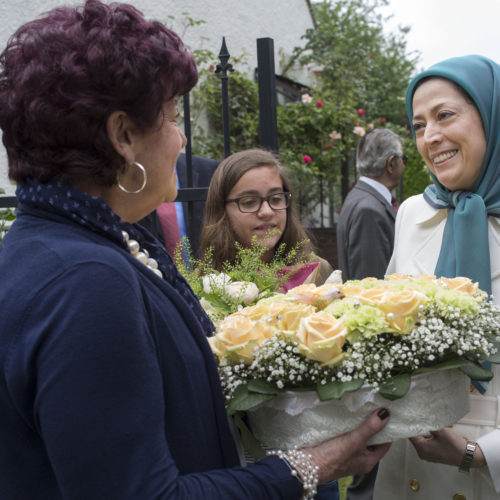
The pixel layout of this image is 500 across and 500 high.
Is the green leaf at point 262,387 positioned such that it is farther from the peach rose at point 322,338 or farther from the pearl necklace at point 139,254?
the pearl necklace at point 139,254

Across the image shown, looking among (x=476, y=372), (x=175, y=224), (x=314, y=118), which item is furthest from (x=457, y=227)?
Answer: (x=314, y=118)

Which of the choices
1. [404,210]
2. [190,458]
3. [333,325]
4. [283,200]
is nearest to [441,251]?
[404,210]

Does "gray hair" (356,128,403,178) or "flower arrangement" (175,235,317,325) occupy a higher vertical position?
"gray hair" (356,128,403,178)

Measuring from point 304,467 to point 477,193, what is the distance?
1.43 m

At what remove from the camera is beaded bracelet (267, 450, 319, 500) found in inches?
46.1

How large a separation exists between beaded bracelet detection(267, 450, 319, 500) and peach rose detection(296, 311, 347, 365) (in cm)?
22

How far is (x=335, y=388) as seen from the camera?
1190 mm

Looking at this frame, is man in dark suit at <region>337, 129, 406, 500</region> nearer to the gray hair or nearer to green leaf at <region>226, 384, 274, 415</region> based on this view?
the gray hair

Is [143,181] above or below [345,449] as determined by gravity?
above

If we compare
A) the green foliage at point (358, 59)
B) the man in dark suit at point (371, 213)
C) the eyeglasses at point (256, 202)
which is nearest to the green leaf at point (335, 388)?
the eyeglasses at point (256, 202)

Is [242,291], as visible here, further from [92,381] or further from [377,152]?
[377,152]

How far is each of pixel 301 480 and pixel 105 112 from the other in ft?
2.97

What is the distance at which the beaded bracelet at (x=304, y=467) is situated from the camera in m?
1.17

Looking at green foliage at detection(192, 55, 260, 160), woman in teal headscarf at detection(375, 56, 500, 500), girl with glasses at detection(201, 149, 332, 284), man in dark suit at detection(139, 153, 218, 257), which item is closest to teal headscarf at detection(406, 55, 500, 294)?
woman in teal headscarf at detection(375, 56, 500, 500)
